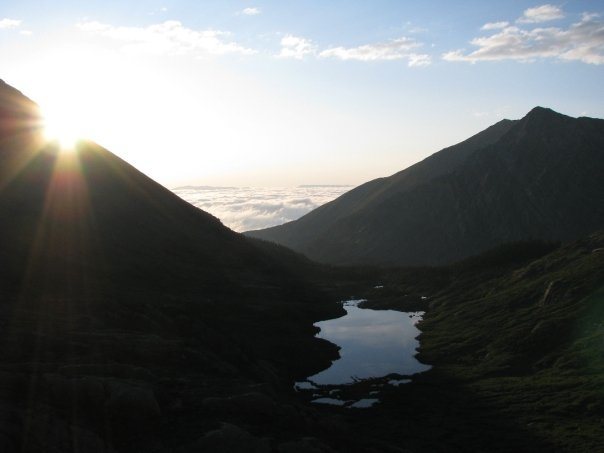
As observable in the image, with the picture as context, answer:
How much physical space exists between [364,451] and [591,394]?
41.5 m

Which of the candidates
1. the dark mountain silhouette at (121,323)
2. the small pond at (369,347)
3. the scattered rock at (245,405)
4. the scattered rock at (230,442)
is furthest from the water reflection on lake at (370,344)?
the scattered rock at (230,442)

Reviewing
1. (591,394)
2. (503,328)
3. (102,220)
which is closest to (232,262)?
(102,220)

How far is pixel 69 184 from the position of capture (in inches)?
7377

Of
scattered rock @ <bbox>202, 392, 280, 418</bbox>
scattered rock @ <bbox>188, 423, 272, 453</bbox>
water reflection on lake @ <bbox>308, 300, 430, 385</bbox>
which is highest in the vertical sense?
scattered rock @ <bbox>188, 423, 272, 453</bbox>

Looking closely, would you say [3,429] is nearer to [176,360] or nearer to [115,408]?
[115,408]

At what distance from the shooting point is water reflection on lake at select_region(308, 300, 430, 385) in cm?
10775

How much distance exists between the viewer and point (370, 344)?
440 feet

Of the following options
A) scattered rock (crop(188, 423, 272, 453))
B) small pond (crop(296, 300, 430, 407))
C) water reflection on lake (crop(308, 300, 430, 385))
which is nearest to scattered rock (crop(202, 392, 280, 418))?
scattered rock (crop(188, 423, 272, 453))

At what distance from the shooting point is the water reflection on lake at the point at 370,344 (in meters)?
108

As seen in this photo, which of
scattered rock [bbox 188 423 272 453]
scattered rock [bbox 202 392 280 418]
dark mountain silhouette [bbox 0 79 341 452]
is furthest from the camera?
scattered rock [bbox 202 392 280 418]

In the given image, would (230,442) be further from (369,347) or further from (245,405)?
(369,347)

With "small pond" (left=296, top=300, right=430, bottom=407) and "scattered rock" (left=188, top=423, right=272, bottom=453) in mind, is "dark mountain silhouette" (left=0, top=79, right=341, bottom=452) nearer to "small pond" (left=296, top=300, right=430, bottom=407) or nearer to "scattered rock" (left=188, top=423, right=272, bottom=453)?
"scattered rock" (left=188, top=423, right=272, bottom=453)

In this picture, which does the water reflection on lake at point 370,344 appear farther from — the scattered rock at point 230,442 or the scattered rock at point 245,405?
the scattered rock at point 230,442

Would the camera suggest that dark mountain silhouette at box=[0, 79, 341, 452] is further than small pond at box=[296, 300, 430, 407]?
No
